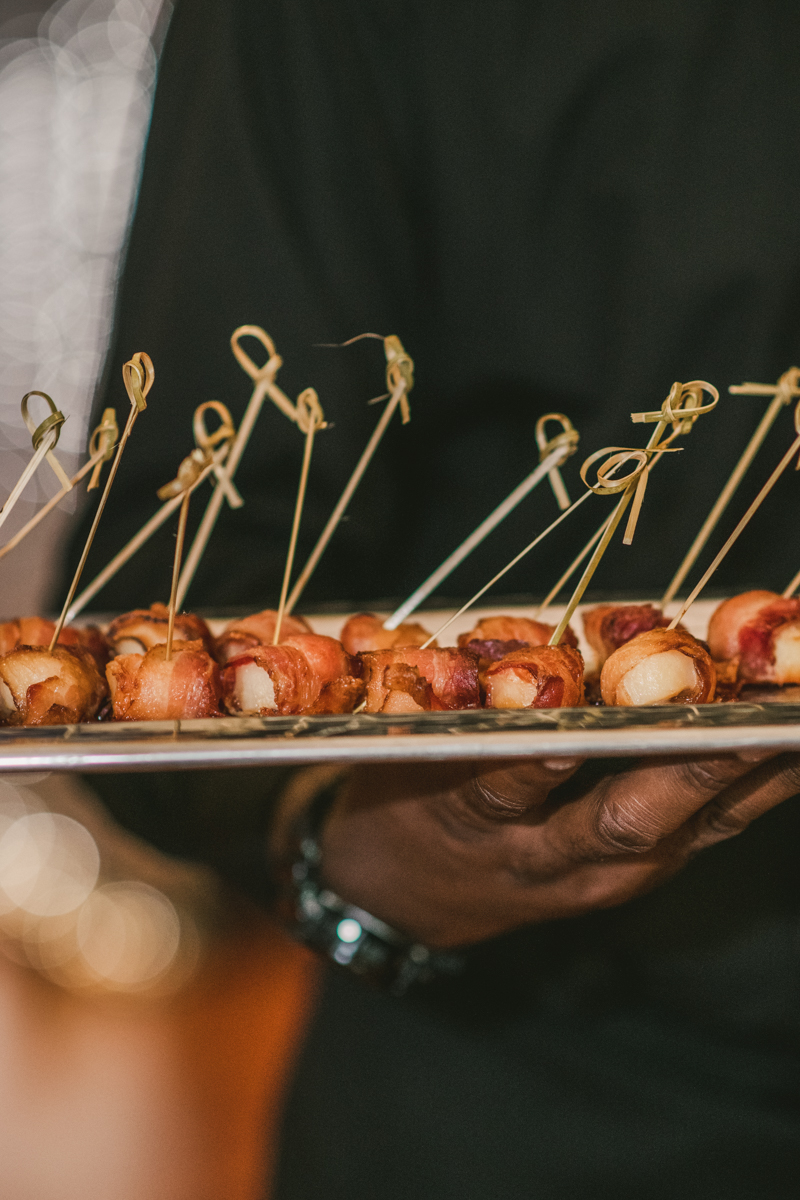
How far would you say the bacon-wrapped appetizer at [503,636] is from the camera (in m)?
0.84

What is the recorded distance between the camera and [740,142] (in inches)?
53.4

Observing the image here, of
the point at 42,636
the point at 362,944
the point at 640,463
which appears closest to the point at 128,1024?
the point at 362,944

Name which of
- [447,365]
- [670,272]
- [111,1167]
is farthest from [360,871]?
[111,1167]

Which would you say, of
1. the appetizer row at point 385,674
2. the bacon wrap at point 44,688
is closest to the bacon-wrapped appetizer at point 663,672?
the appetizer row at point 385,674

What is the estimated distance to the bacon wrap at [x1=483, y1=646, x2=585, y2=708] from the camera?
731 millimetres

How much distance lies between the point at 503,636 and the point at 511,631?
1 centimetres

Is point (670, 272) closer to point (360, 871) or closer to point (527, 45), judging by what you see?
point (527, 45)

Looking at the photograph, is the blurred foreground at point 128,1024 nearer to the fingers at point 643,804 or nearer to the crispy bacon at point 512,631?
the crispy bacon at point 512,631

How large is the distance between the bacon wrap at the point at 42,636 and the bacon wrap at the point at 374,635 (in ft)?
0.75

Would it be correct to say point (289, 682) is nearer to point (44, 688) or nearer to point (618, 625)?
point (44, 688)

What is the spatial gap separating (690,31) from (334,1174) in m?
1.55

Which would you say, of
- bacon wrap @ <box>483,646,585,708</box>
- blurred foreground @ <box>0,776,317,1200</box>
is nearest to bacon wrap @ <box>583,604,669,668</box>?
bacon wrap @ <box>483,646,585,708</box>

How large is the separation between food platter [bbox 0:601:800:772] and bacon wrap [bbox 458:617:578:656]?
10.7 inches

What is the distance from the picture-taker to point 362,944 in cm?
106
